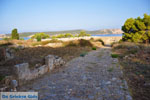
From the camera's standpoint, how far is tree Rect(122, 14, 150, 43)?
1661 centimetres

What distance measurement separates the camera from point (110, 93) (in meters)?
3.39

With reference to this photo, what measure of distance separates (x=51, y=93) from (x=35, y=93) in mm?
451

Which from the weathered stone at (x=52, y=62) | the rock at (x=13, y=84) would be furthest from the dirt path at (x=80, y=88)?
the weathered stone at (x=52, y=62)

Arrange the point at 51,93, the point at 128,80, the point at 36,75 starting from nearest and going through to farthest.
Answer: the point at 51,93, the point at 128,80, the point at 36,75

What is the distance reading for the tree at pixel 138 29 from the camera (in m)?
16.6

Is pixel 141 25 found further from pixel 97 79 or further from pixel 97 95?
pixel 97 95

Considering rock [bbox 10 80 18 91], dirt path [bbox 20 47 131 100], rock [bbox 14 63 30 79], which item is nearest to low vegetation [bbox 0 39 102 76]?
rock [bbox 14 63 30 79]

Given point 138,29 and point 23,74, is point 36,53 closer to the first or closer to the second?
point 23,74

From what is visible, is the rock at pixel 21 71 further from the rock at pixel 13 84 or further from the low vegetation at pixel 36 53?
the low vegetation at pixel 36 53

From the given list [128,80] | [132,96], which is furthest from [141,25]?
[132,96]

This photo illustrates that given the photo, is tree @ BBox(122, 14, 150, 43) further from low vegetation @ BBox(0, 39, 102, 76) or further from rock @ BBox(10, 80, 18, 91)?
rock @ BBox(10, 80, 18, 91)

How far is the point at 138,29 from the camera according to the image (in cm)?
1727

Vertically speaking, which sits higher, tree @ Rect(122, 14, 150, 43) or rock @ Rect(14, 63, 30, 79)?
tree @ Rect(122, 14, 150, 43)

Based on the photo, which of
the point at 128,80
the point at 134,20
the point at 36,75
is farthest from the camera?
the point at 134,20
